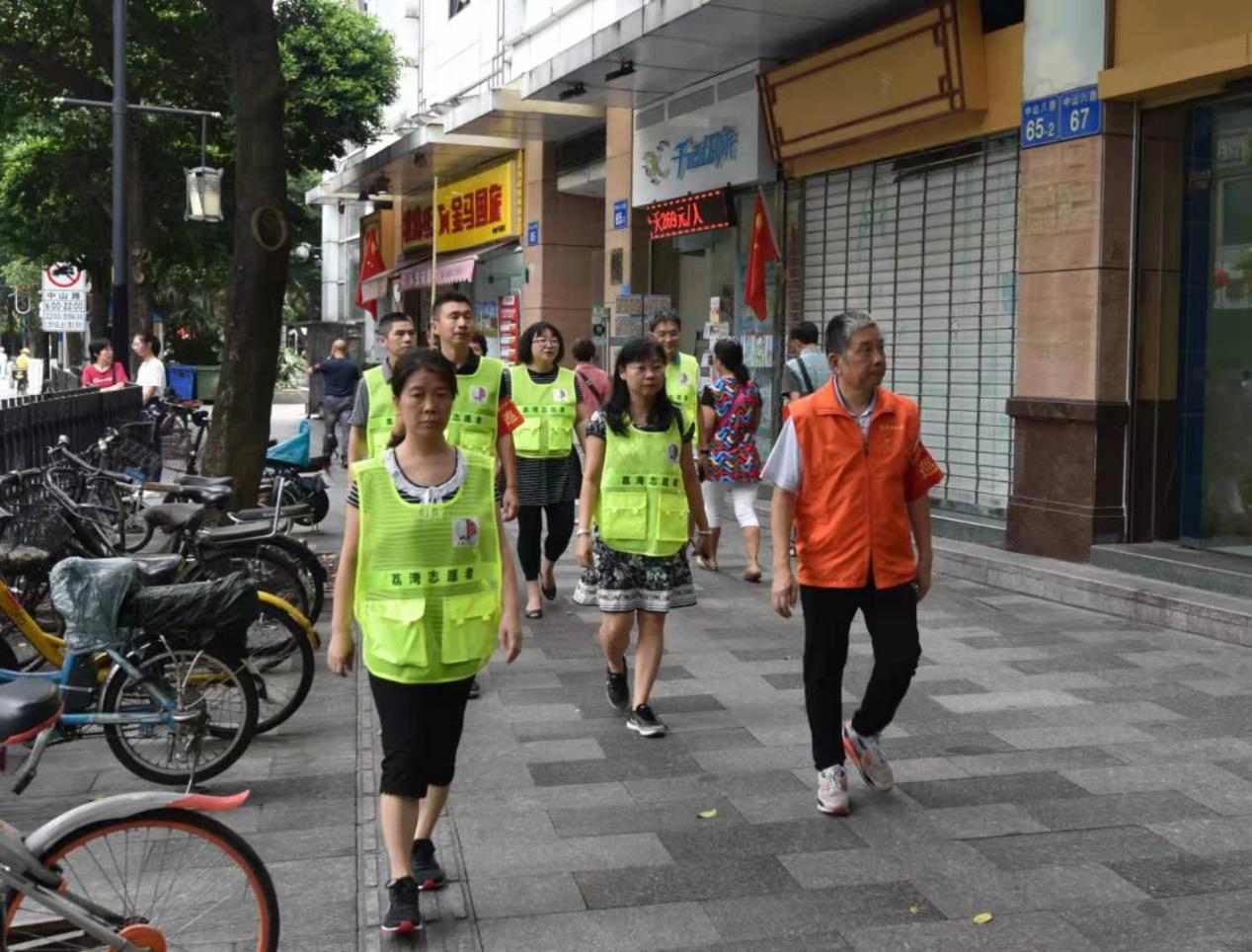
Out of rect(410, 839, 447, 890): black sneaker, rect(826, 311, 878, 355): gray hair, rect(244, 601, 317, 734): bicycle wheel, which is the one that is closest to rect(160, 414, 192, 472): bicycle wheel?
rect(244, 601, 317, 734): bicycle wheel

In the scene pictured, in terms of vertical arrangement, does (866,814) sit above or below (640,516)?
below

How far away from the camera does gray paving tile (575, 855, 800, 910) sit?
13.4 ft

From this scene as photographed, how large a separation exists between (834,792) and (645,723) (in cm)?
119

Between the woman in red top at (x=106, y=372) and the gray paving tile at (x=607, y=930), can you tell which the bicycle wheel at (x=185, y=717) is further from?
the woman in red top at (x=106, y=372)

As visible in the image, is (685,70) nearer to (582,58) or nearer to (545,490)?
(582,58)

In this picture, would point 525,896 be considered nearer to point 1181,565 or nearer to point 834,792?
point 834,792

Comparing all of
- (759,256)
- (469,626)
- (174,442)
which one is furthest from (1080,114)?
(174,442)

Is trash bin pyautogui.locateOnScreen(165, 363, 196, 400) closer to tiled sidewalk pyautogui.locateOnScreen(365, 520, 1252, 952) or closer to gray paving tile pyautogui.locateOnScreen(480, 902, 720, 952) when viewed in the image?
tiled sidewalk pyautogui.locateOnScreen(365, 520, 1252, 952)

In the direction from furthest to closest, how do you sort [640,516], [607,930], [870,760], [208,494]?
[208,494] < [640,516] < [870,760] < [607,930]

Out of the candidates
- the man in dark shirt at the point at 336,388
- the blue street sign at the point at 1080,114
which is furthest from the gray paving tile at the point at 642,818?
the man in dark shirt at the point at 336,388

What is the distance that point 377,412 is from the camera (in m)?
6.05

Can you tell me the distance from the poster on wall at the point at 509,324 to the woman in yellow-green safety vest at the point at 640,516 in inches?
596

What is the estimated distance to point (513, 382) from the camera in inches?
318

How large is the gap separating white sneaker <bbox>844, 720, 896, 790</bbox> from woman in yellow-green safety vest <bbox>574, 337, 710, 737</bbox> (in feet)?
3.30
